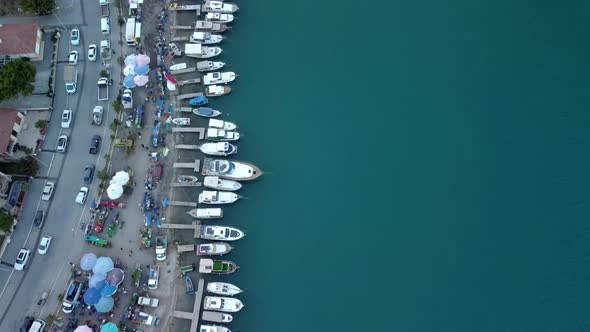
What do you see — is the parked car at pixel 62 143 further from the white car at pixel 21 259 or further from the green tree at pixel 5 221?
the white car at pixel 21 259

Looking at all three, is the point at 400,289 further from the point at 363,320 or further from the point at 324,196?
the point at 324,196

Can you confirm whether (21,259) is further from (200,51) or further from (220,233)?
(200,51)

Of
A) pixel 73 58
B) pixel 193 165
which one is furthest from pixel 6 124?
pixel 193 165

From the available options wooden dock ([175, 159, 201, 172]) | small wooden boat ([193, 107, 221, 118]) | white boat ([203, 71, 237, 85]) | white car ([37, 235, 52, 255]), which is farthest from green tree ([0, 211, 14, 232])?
white boat ([203, 71, 237, 85])

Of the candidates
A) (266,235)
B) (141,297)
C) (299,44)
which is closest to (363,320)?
(266,235)

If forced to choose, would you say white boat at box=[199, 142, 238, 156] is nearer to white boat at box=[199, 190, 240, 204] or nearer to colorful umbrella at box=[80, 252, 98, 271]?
white boat at box=[199, 190, 240, 204]

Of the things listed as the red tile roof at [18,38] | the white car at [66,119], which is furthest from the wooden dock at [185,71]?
→ the red tile roof at [18,38]
